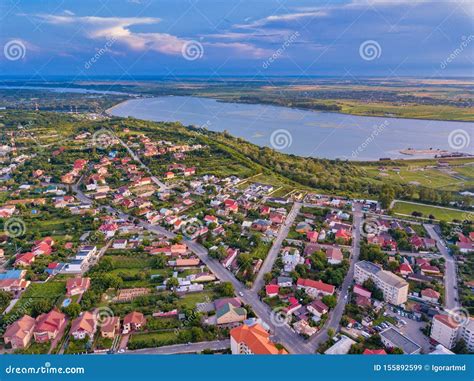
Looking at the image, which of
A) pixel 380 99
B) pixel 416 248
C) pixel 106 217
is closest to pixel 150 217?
pixel 106 217

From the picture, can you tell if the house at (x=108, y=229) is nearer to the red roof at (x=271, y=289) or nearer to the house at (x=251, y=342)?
the red roof at (x=271, y=289)

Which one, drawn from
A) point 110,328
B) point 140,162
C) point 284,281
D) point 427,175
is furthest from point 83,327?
point 427,175

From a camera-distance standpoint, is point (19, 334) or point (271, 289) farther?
point (271, 289)

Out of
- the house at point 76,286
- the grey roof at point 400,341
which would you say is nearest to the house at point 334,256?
the grey roof at point 400,341

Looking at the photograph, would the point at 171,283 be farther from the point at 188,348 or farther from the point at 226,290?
the point at 188,348

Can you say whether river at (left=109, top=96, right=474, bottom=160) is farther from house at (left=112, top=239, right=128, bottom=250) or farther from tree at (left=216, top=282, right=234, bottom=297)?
tree at (left=216, top=282, right=234, bottom=297)

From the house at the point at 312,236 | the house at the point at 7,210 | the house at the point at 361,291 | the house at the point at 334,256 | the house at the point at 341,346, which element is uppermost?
the house at the point at 312,236
